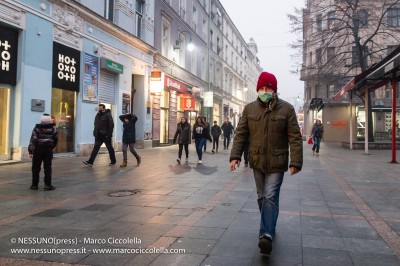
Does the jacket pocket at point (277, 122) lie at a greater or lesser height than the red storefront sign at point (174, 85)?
lesser

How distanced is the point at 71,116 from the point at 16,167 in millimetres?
4367

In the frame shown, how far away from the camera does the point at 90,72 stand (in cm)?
1552

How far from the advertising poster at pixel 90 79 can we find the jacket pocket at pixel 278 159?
40.8 feet

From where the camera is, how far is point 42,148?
24.2 feet

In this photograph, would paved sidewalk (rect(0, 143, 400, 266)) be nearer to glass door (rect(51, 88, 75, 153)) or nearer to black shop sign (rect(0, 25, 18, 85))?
black shop sign (rect(0, 25, 18, 85))

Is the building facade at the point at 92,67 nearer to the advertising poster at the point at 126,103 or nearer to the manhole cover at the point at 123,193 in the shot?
the advertising poster at the point at 126,103

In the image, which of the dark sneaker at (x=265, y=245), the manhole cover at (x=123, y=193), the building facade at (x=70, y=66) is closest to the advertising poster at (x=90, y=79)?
the building facade at (x=70, y=66)

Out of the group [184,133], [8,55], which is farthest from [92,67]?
[184,133]

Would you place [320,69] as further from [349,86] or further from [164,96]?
[164,96]

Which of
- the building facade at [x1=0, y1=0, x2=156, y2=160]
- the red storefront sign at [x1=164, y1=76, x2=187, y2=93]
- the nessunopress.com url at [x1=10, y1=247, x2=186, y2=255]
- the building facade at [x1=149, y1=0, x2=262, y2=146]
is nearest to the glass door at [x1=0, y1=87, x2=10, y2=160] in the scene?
the building facade at [x1=0, y1=0, x2=156, y2=160]

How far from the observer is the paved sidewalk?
384cm

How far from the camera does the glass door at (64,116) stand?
45.1 feet

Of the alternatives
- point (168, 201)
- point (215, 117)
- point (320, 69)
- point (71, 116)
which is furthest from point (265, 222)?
point (215, 117)

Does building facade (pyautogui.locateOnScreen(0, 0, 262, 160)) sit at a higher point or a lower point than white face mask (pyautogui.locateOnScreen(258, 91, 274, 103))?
higher
